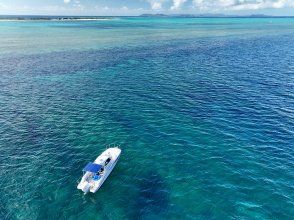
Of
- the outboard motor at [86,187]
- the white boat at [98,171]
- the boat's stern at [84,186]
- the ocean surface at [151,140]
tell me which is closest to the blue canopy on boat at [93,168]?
the white boat at [98,171]

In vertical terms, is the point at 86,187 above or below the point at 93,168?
below

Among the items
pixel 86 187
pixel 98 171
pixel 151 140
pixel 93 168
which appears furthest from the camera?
pixel 151 140

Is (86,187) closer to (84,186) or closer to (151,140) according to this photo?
(84,186)

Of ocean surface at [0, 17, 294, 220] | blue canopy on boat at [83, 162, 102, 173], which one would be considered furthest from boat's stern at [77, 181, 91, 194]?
blue canopy on boat at [83, 162, 102, 173]

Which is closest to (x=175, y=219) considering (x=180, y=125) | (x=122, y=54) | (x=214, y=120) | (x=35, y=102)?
→ (x=180, y=125)

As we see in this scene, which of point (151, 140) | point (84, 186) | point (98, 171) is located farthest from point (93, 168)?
point (151, 140)

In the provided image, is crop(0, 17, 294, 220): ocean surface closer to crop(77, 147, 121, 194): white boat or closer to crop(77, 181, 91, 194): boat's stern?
crop(77, 181, 91, 194): boat's stern

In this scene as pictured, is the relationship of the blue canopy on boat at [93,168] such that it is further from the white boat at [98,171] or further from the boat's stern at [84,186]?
the boat's stern at [84,186]
